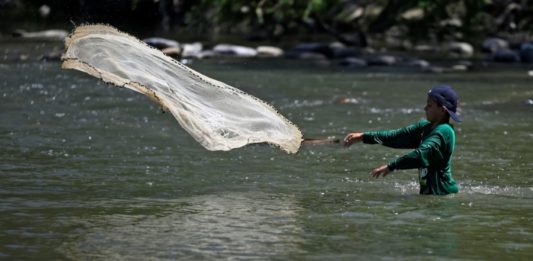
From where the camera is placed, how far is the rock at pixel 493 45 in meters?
33.4

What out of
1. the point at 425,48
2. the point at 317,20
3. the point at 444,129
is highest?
the point at 317,20

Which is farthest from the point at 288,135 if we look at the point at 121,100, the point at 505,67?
the point at 505,67

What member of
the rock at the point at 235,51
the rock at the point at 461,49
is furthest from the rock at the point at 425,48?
the rock at the point at 235,51

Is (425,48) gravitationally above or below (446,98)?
above

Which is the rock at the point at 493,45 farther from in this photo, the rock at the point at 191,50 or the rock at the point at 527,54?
the rock at the point at 191,50

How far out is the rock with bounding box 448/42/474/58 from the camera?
32875 millimetres

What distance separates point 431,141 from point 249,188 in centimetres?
240

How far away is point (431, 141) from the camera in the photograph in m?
10.7

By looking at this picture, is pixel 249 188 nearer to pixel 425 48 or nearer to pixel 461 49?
pixel 461 49

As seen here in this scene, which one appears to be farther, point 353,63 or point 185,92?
point 353,63

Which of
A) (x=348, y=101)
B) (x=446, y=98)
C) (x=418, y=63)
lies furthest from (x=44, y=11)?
(x=446, y=98)

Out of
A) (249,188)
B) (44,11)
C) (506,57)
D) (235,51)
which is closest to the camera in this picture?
(249,188)

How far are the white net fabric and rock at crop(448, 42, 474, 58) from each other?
22353 millimetres

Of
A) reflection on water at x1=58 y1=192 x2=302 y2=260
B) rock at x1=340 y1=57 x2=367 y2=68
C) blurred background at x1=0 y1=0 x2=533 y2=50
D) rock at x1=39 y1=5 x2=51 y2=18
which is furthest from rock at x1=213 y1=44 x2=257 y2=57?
reflection on water at x1=58 y1=192 x2=302 y2=260
